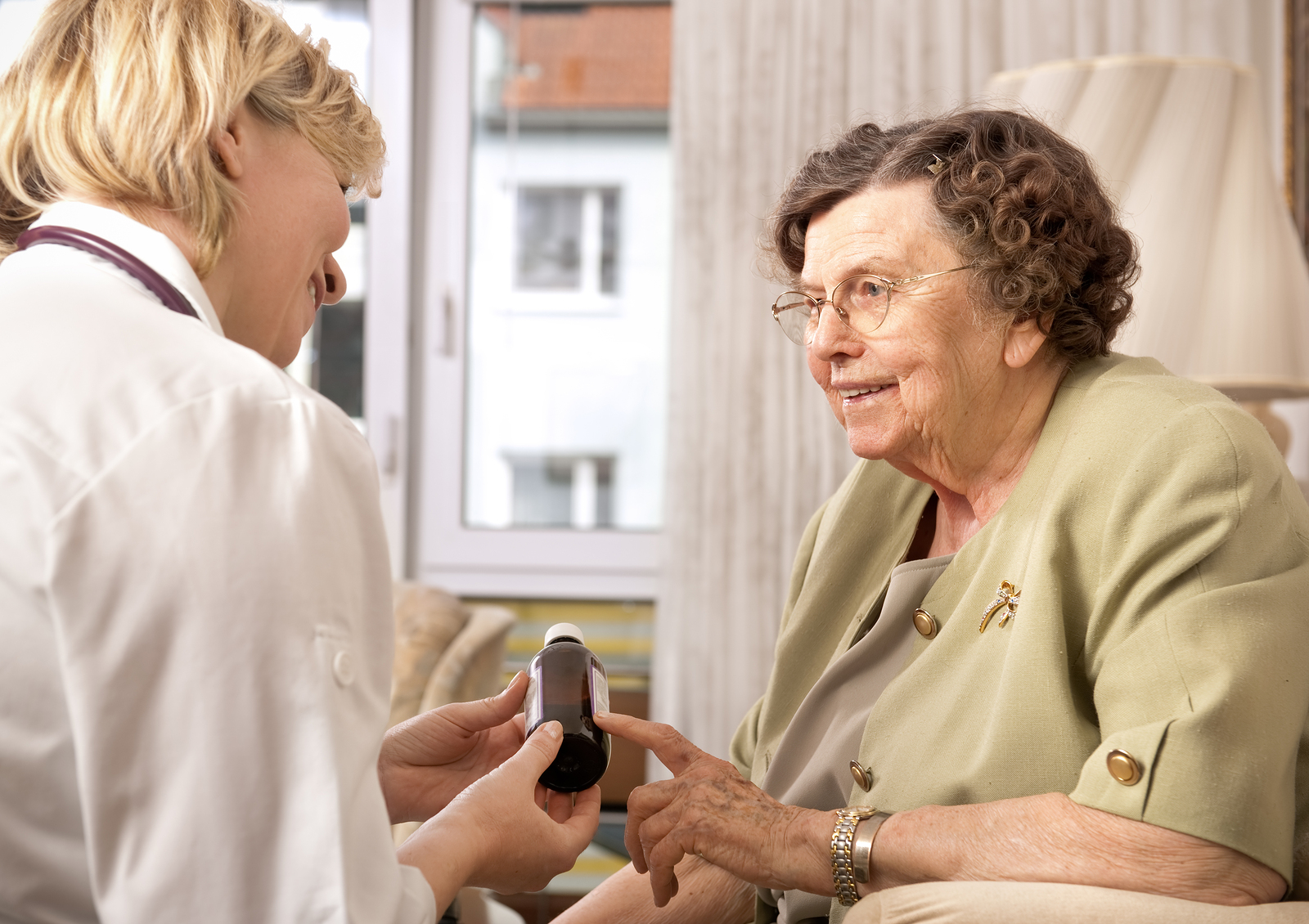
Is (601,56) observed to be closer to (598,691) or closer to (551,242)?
(551,242)

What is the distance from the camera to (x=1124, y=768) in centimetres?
101

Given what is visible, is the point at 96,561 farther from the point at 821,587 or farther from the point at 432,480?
the point at 432,480

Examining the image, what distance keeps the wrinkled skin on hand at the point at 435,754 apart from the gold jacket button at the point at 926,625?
17.9 inches

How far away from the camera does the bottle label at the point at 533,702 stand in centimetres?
117

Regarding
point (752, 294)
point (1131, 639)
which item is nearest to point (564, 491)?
point (752, 294)

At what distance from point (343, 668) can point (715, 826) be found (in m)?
0.63

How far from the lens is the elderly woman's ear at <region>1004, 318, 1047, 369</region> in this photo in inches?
52.7

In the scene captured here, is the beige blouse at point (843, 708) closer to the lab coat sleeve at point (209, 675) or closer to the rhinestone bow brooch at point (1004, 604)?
the rhinestone bow brooch at point (1004, 604)

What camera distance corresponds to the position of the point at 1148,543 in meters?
1.08

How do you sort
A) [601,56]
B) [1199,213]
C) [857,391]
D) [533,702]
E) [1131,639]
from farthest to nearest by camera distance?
[601,56], [1199,213], [857,391], [533,702], [1131,639]

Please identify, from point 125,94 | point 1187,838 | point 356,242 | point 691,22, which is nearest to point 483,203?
point 356,242

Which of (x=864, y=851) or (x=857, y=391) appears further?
(x=857, y=391)

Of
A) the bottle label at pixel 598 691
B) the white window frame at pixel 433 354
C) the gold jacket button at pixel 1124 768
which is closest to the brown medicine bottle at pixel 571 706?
the bottle label at pixel 598 691

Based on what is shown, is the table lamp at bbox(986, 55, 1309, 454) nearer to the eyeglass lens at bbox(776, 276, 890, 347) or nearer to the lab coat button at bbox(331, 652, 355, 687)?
the eyeglass lens at bbox(776, 276, 890, 347)
